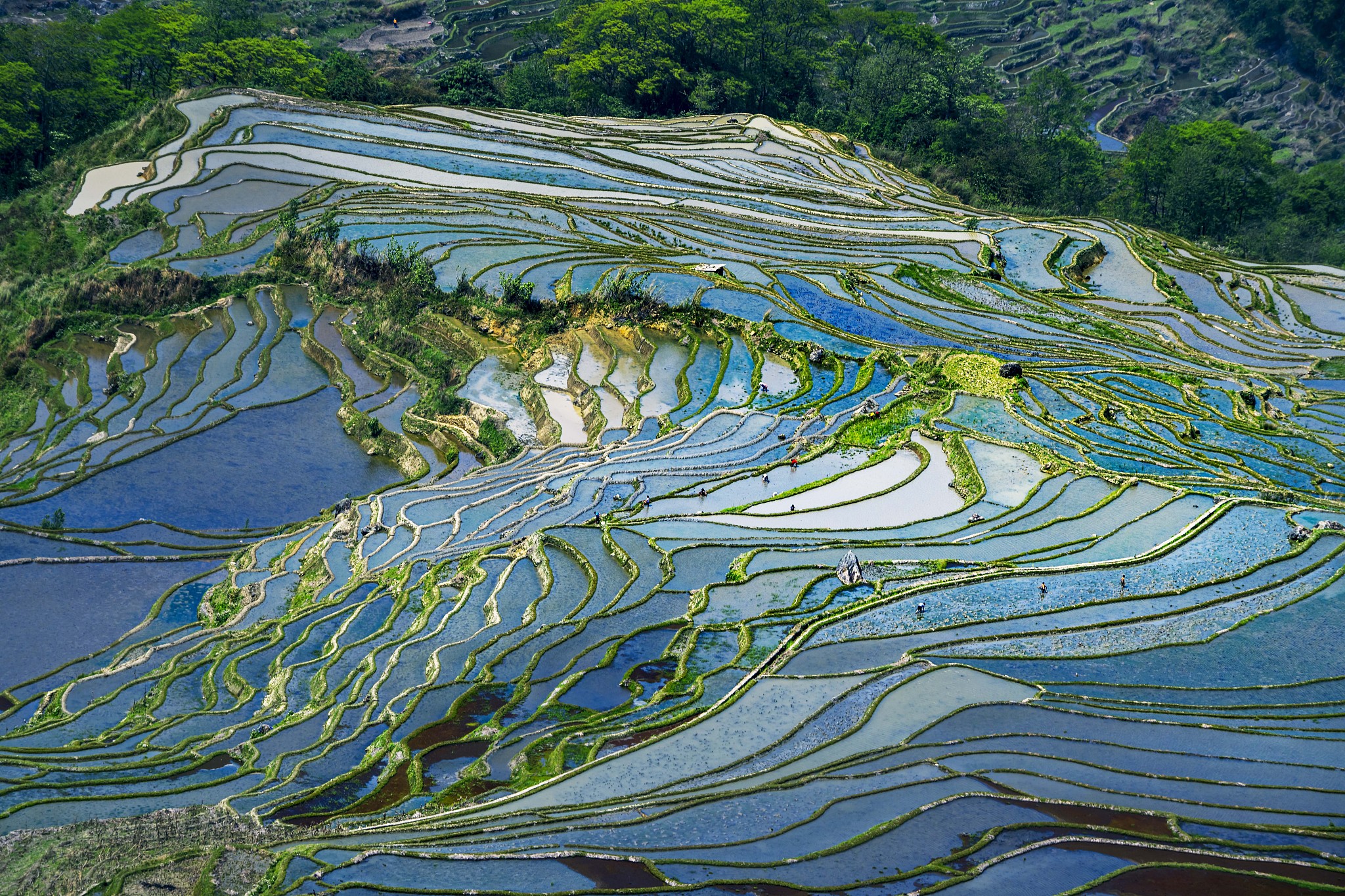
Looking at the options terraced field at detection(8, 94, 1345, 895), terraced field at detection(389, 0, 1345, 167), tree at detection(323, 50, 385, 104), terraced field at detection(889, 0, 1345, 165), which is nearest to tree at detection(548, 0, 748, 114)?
tree at detection(323, 50, 385, 104)

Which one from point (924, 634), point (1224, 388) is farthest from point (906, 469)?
point (1224, 388)

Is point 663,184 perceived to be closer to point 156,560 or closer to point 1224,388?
point 1224,388

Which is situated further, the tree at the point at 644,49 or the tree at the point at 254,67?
the tree at the point at 644,49

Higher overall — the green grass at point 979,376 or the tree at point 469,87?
the tree at point 469,87

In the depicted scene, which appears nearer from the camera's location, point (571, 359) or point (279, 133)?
point (571, 359)

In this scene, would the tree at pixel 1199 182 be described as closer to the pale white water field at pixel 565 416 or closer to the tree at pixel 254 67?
the pale white water field at pixel 565 416

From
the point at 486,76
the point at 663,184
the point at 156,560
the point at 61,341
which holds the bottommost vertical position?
the point at 156,560

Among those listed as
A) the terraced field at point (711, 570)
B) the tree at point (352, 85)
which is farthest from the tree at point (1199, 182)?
the tree at point (352, 85)

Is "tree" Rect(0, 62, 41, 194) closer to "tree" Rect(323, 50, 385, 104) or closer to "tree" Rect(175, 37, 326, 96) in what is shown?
"tree" Rect(175, 37, 326, 96)
